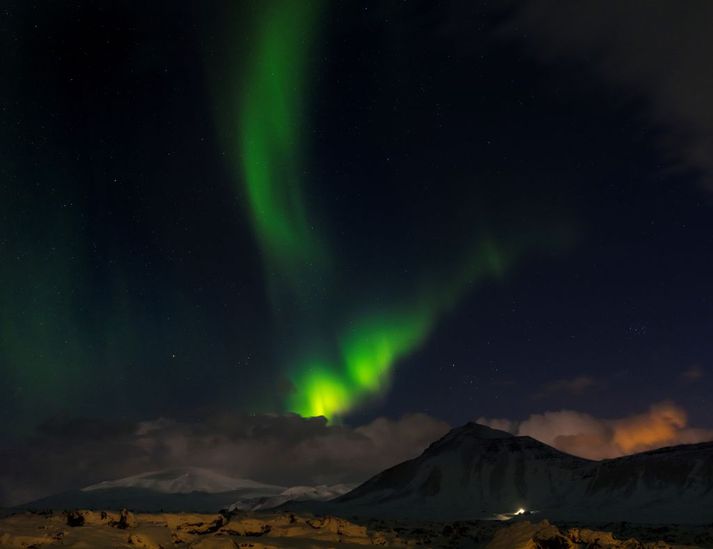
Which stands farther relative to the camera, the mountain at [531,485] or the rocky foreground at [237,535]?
the mountain at [531,485]

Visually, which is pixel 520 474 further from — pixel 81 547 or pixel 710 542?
pixel 81 547

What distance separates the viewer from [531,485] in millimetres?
153500

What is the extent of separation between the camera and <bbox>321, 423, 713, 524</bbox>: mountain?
12306 centimetres

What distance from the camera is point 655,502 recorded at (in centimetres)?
12338

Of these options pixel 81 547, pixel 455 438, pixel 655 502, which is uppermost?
pixel 455 438

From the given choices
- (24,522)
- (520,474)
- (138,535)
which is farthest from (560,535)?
(520,474)

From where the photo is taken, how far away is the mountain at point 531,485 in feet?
404

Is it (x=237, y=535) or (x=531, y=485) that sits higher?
(x=237, y=535)

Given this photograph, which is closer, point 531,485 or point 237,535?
point 237,535

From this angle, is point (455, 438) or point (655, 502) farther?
point (455, 438)

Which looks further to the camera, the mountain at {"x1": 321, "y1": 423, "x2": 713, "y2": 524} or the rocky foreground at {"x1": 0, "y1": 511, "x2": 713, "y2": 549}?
the mountain at {"x1": 321, "y1": 423, "x2": 713, "y2": 524}

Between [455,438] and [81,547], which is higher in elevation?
[455,438]

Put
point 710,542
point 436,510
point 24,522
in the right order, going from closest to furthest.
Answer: point 24,522 → point 710,542 → point 436,510

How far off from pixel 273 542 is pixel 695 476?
137 meters
